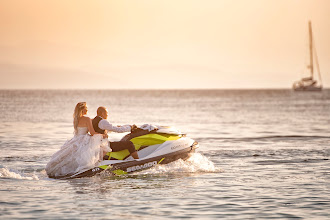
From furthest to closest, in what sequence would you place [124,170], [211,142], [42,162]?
[211,142], [42,162], [124,170]

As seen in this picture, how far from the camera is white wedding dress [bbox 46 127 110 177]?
1395cm

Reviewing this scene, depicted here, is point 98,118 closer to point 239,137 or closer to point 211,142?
point 211,142

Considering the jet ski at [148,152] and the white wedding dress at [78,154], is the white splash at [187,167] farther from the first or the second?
the white wedding dress at [78,154]

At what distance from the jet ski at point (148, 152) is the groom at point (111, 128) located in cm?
15

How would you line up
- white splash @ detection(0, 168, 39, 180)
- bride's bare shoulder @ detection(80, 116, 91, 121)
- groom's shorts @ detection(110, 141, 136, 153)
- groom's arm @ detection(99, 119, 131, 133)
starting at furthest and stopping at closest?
groom's shorts @ detection(110, 141, 136, 153) → white splash @ detection(0, 168, 39, 180) → bride's bare shoulder @ detection(80, 116, 91, 121) → groom's arm @ detection(99, 119, 131, 133)

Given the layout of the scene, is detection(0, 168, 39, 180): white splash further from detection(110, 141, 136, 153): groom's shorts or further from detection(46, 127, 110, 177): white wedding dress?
detection(110, 141, 136, 153): groom's shorts

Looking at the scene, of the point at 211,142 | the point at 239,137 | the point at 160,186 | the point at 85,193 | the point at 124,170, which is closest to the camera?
the point at 85,193

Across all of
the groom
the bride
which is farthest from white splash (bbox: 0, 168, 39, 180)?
the groom

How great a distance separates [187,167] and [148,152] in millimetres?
Answer: 1176

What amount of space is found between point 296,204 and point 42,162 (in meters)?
8.49

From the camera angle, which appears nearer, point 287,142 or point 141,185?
point 141,185

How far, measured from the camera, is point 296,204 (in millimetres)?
11375

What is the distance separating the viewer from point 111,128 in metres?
13.8

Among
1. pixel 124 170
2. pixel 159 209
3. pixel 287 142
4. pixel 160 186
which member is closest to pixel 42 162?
pixel 124 170
